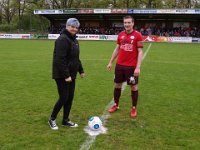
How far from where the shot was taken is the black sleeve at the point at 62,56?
504cm

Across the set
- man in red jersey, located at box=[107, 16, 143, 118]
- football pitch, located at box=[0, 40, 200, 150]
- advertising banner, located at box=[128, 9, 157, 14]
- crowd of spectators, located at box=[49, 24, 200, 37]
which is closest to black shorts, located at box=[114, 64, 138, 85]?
man in red jersey, located at box=[107, 16, 143, 118]

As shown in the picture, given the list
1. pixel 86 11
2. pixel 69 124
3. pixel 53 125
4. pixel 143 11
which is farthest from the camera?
pixel 86 11

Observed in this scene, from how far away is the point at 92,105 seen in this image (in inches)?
283

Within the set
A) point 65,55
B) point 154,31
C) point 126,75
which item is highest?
point 154,31

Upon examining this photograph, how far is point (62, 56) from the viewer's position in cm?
504

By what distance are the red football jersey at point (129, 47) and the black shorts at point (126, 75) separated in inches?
3.3

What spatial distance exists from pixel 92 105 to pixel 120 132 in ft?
6.17

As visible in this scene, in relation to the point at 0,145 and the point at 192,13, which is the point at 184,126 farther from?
the point at 192,13

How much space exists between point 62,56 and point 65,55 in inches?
2.3

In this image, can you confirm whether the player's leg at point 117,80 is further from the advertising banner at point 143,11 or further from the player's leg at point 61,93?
the advertising banner at point 143,11

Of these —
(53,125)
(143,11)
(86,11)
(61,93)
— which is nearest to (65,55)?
(61,93)

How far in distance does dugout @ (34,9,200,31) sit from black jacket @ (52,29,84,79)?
36.9 metres

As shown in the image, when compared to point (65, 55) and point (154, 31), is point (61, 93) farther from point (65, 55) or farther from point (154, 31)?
point (154, 31)

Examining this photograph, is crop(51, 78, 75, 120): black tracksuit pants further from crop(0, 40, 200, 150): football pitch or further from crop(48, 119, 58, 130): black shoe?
crop(0, 40, 200, 150): football pitch
